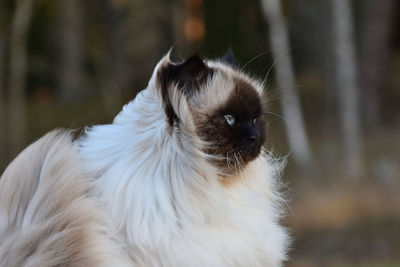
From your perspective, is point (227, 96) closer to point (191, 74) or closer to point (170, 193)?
point (191, 74)

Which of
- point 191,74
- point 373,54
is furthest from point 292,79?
point 191,74

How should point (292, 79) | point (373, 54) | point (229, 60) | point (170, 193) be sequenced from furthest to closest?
1. point (373, 54)
2. point (292, 79)
3. point (229, 60)
4. point (170, 193)

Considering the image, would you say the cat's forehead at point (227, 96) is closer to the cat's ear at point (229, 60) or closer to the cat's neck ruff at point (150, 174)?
the cat's neck ruff at point (150, 174)

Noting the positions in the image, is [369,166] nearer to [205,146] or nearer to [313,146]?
[313,146]

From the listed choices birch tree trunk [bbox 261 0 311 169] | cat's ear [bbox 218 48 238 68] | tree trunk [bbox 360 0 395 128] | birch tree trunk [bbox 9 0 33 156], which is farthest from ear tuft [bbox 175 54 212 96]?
tree trunk [bbox 360 0 395 128]

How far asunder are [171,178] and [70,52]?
19456mm

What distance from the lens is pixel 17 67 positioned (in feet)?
62.0

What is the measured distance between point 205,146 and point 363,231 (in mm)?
8699

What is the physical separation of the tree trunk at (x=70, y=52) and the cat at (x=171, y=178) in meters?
18.4

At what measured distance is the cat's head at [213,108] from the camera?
388cm

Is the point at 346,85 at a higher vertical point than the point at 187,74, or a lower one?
higher

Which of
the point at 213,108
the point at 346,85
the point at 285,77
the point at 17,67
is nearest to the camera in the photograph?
the point at 213,108

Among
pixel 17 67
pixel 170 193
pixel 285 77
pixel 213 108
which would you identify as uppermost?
pixel 285 77

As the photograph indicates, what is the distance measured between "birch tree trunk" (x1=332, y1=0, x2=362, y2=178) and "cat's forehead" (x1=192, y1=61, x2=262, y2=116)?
32.1 feet
